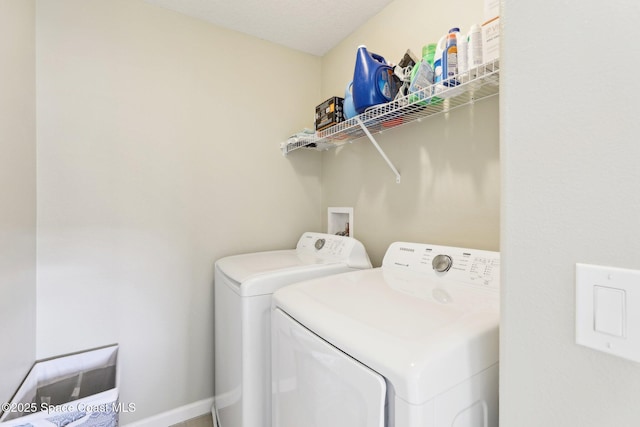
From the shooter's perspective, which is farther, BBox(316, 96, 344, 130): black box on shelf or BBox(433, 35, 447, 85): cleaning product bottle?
BBox(316, 96, 344, 130): black box on shelf

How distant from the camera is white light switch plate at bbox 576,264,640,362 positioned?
0.40 m

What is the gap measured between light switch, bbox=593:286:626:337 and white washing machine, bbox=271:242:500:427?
283 mm

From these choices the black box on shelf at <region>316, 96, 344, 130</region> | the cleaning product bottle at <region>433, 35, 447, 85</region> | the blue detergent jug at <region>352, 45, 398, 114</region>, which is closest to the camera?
the cleaning product bottle at <region>433, 35, 447, 85</region>

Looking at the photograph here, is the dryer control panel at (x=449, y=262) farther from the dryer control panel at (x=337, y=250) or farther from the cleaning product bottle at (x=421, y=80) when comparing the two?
the cleaning product bottle at (x=421, y=80)

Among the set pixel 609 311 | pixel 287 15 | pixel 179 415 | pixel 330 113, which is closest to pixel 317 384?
pixel 609 311

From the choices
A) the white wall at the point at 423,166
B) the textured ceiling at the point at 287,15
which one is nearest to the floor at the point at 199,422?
the white wall at the point at 423,166

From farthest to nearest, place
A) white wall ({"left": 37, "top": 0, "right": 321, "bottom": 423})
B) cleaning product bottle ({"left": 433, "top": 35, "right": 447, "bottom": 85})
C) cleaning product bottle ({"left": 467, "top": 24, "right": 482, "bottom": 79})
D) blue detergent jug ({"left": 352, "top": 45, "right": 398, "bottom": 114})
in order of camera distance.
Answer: white wall ({"left": 37, "top": 0, "right": 321, "bottom": 423}), blue detergent jug ({"left": 352, "top": 45, "right": 398, "bottom": 114}), cleaning product bottle ({"left": 433, "top": 35, "right": 447, "bottom": 85}), cleaning product bottle ({"left": 467, "top": 24, "right": 482, "bottom": 79})

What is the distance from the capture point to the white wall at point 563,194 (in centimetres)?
41

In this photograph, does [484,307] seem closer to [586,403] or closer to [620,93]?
[586,403]

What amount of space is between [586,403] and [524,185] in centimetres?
36

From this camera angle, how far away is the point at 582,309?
1.47 feet

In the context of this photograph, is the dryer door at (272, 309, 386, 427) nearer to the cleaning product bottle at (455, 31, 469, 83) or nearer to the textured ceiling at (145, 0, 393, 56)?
the cleaning product bottle at (455, 31, 469, 83)

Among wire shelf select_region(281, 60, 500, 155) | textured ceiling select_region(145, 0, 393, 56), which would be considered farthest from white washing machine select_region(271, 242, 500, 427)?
textured ceiling select_region(145, 0, 393, 56)

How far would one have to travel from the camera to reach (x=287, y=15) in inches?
70.6
